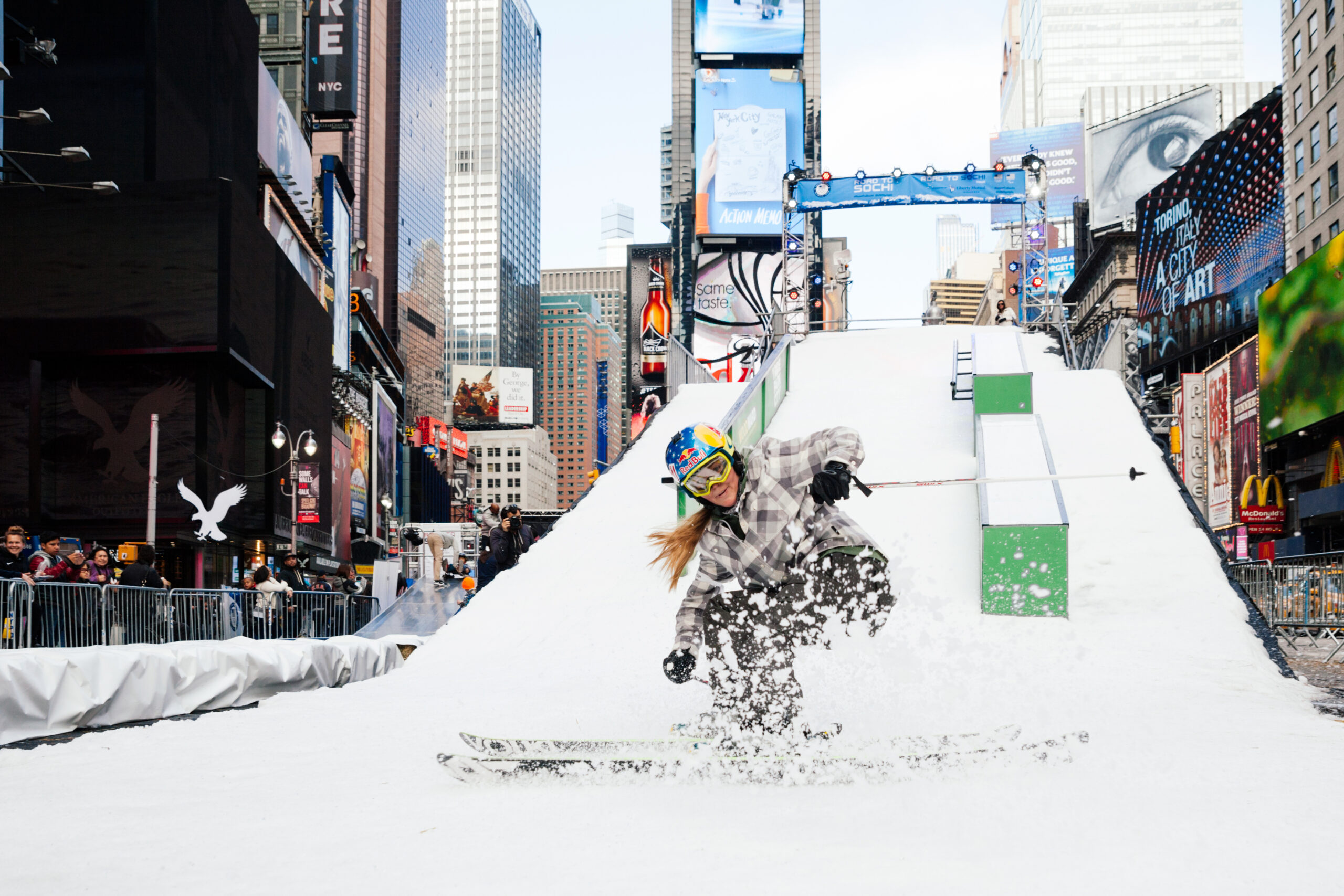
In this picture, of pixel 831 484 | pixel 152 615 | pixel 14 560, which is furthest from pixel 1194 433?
pixel 831 484

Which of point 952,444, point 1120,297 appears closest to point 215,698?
point 952,444

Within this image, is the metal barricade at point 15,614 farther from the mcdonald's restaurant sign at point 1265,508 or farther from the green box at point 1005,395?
the mcdonald's restaurant sign at point 1265,508

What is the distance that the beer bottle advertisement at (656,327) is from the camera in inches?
1025

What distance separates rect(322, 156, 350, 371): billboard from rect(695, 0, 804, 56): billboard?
19319mm

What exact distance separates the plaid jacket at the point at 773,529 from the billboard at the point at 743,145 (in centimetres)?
5196

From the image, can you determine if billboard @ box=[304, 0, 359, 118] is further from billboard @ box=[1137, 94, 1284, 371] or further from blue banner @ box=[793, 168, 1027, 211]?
billboard @ box=[1137, 94, 1284, 371]

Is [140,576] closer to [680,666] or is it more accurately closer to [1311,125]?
[680,666]

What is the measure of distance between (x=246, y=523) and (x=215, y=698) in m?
27.6

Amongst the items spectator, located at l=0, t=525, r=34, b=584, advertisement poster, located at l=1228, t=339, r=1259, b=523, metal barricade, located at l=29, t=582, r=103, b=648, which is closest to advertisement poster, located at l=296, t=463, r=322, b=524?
spectator, located at l=0, t=525, r=34, b=584

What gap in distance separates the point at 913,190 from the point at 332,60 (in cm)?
3806

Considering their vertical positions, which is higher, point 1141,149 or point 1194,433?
point 1141,149

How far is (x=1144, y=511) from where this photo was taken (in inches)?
472

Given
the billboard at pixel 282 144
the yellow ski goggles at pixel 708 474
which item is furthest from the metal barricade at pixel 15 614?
the billboard at pixel 282 144

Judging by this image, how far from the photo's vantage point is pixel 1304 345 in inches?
1535
